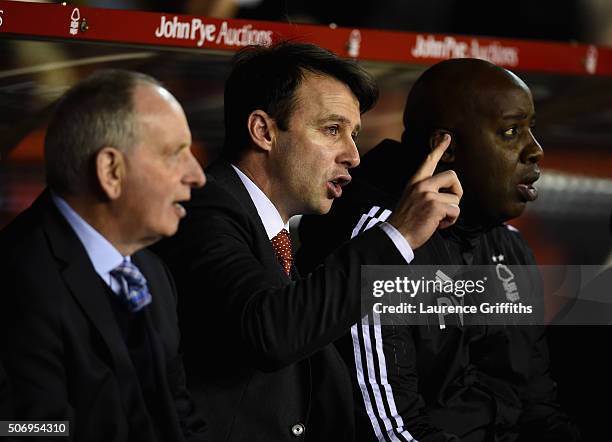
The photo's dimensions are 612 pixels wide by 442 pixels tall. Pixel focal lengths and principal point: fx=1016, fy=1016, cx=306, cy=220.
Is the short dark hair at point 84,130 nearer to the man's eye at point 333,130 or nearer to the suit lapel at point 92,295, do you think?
the suit lapel at point 92,295

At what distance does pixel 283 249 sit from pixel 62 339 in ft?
2.42

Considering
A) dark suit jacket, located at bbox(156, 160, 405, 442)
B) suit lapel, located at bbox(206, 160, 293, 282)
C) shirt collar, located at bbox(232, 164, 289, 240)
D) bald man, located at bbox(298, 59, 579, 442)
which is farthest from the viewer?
bald man, located at bbox(298, 59, 579, 442)

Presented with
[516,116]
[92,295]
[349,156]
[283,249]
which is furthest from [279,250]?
[516,116]

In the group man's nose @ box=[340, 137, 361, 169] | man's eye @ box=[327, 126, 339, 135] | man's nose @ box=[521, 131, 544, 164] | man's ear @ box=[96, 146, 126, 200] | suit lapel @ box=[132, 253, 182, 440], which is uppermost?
man's nose @ box=[521, 131, 544, 164]

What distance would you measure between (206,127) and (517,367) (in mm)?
1125

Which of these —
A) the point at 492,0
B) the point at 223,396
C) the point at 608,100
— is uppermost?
the point at 492,0

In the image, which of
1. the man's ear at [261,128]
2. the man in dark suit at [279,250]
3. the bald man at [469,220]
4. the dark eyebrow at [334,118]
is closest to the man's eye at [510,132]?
the bald man at [469,220]

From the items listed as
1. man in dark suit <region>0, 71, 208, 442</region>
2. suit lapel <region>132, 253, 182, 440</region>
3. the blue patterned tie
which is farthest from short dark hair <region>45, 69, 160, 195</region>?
suit lapel <region>132, 253, 182, 440</region>

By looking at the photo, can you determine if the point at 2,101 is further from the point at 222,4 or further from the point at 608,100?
the point at 608,100

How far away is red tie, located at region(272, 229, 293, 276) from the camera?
2.26m

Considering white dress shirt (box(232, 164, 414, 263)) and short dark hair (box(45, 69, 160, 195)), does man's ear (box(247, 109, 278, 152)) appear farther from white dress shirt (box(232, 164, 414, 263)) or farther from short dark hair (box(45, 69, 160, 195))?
short dark hair (box(45, 69, 160, 195))

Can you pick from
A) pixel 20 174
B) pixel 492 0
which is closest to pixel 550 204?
pixel 492 0

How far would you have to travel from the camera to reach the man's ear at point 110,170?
5.43 ft

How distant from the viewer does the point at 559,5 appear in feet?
13.0
